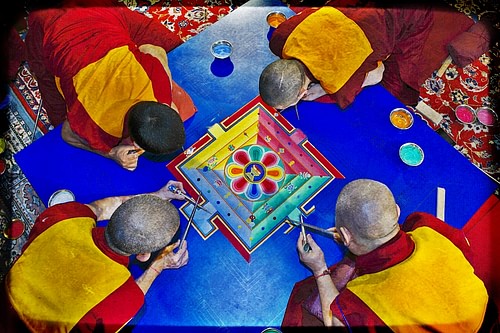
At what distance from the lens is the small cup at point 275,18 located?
15.2 ft

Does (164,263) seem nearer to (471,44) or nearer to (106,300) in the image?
(106,300)

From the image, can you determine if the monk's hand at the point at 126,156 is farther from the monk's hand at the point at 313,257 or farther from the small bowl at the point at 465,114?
the small bowl at the point at 465,114

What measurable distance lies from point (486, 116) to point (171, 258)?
2.65 m

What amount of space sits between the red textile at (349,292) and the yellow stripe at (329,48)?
A: 128 centimetres

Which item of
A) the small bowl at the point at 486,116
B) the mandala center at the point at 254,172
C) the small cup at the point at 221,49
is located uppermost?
the small cup at the point at 221,49

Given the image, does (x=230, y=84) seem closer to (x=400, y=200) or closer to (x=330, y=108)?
(x=330, y=108)

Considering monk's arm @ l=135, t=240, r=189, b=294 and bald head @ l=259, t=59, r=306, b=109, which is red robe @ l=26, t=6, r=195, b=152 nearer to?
bald head @ l=259, t=59, r=306, b=109

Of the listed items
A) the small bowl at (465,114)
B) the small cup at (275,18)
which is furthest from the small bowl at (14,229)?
the small bowl at (465,114)

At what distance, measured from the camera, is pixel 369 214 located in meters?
3.63

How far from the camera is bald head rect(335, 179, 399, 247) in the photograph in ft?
11.9

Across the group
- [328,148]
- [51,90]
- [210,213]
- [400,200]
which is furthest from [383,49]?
[51,90]

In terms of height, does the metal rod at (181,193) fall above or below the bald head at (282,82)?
below

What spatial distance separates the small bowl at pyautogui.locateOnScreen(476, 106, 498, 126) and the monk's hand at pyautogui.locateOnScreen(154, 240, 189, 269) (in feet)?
8.15

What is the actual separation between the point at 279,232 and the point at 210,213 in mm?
482
